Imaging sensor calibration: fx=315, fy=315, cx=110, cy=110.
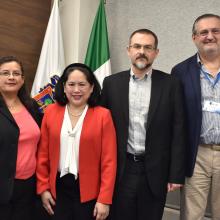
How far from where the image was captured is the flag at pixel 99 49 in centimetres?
322

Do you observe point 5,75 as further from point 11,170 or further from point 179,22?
point 179,22

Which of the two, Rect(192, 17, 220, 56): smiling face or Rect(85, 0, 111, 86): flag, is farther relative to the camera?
Rect(85, 0, 111, 86): flag

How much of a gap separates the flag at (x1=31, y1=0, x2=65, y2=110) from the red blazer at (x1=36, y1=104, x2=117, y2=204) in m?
1.40

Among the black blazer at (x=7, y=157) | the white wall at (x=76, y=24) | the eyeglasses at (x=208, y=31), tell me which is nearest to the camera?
the black blazer at (x=7, y=157)

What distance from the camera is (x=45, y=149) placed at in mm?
1845

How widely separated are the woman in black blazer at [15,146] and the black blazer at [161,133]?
51cm

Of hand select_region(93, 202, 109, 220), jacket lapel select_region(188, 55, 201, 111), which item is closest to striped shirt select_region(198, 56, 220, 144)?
jacket lapel select_region(188, 55, 201, 111)

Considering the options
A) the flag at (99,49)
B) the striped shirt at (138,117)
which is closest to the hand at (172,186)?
the striped shirt at (138,117)

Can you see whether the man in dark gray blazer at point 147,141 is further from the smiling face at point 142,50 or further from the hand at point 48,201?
the hand at point 48,201

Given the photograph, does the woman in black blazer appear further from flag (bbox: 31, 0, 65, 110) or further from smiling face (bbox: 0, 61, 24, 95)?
flag (bbox: 31, 0, 65, 110)

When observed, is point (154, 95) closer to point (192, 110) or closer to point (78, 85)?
point (192, 110)

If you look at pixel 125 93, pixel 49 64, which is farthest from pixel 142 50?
pixel 49 64

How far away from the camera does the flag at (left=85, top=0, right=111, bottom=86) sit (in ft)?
10.6

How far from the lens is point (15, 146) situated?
5.74ft
